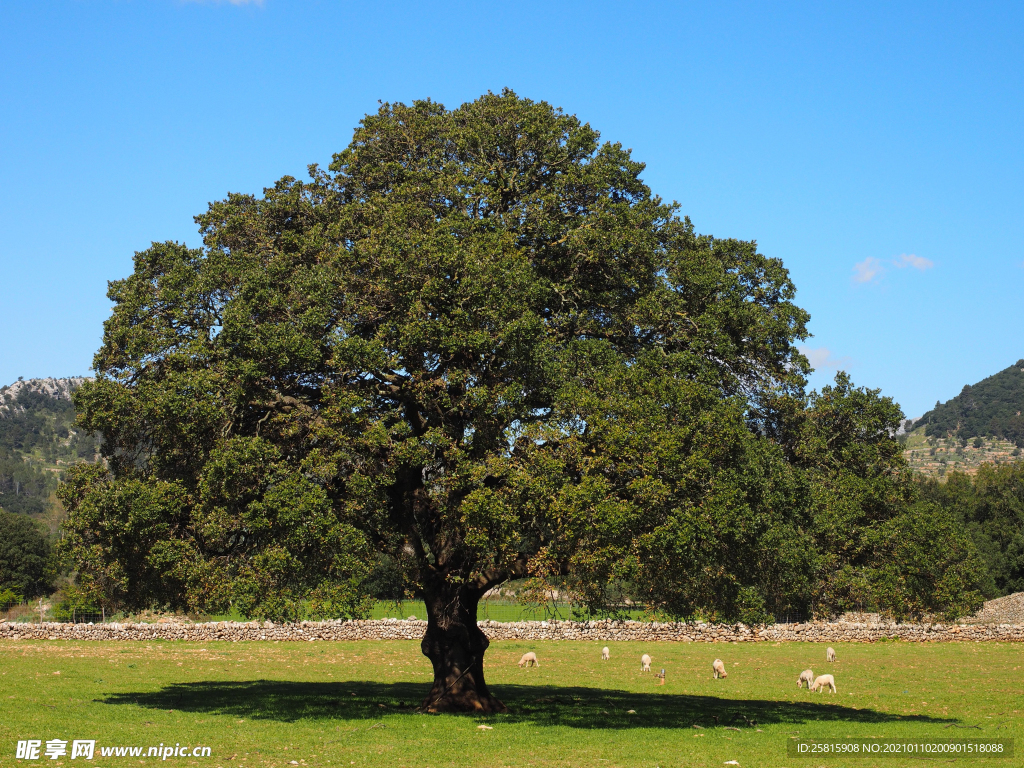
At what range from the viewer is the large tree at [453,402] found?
1808cm

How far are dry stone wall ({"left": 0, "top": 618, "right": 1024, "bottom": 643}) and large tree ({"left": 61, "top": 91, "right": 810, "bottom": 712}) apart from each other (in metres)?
28.9

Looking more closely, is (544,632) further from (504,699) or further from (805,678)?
(504,699)

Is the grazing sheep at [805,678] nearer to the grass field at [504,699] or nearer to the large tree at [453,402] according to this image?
the grass field at [504,699]

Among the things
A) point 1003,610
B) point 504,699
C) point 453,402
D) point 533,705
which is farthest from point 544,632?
point 1003,610

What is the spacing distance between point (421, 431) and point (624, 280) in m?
6.34

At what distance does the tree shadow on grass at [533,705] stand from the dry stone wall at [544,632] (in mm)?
21014

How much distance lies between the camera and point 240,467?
1842 cm

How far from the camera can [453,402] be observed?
19.3 meters

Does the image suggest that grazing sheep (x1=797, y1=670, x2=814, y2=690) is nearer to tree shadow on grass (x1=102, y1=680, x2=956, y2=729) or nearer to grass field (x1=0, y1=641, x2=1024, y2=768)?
Answer: grass field (x1=0, y1=641, x2=1024, y2=768)

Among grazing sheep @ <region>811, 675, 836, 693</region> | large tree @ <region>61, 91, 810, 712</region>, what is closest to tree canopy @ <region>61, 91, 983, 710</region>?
large tree @ <region>61, 91, 810, 712</region>

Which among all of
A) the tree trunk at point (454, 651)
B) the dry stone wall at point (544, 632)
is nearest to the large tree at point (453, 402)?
the tree trunk at point (454, 651)

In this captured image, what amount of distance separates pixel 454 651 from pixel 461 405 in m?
6.77

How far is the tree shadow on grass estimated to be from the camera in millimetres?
20828

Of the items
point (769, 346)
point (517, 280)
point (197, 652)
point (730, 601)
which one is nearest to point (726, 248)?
point (769, 346)
